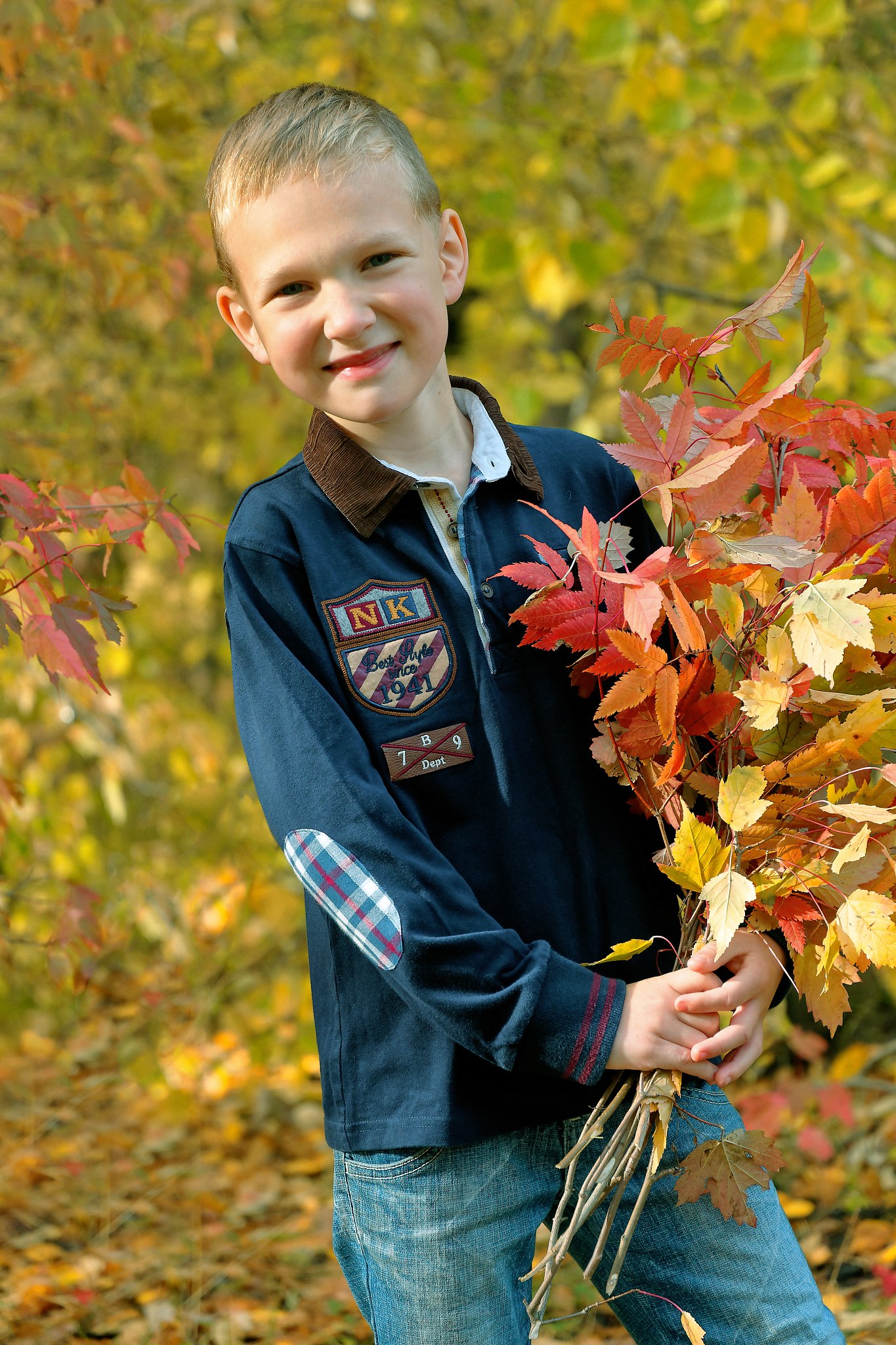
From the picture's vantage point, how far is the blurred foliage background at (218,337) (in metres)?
2.90

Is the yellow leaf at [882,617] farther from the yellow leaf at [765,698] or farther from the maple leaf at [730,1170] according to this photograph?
the maple leaf at [730,1170]

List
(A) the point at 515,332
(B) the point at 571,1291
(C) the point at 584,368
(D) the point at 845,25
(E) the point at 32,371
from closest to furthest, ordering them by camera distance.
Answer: (B) the point at 571,1291 → (E) the point at 32,371 → (D) the point at 845,25 → (C) the point at 584,368 → (A) the point at 515,332

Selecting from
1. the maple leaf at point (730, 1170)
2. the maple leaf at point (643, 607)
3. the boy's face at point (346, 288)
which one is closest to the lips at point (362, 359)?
the boy's face at point (346, 288)

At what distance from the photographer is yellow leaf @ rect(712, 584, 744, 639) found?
125cm

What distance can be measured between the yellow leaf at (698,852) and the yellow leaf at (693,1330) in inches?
18.4

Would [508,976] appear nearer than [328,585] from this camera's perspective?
Yes

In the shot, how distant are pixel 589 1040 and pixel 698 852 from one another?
0.21 meters

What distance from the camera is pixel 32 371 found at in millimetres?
3621

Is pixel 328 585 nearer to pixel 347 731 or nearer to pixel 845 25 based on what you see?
pixel 347 731

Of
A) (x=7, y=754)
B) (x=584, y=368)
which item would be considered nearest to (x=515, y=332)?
(x=584, y=368)

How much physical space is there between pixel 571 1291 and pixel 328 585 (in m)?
1.88

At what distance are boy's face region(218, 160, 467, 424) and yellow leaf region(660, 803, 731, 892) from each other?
58 cm

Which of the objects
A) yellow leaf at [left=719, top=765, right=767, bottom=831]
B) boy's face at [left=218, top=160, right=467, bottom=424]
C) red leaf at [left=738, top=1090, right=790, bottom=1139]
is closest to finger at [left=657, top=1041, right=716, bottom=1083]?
yellow leaf at [left=719, top=765, right=767, bottom=831]

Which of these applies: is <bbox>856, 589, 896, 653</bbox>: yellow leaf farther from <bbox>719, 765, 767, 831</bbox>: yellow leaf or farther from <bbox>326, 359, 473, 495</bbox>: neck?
<bbox>326, 359, 473, 495</bbox>: neck
